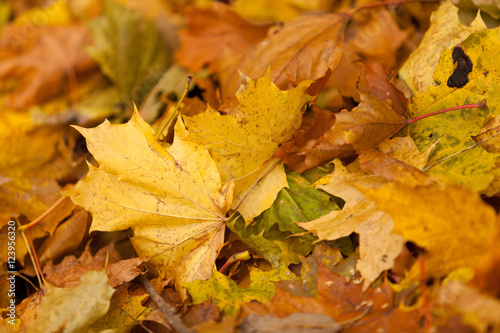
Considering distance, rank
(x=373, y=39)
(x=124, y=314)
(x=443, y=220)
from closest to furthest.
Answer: (x=443, y=220) < (x=124, y=314) < (x=373, y=39)

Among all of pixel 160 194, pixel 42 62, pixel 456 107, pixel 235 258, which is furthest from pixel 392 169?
pixel 42 62

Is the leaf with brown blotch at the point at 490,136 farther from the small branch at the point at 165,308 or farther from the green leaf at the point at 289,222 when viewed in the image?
the small branch at the point at 165,308

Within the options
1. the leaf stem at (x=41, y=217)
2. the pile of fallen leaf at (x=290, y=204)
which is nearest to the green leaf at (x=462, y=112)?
the pile of fallen leaf at (x=290, y=204)

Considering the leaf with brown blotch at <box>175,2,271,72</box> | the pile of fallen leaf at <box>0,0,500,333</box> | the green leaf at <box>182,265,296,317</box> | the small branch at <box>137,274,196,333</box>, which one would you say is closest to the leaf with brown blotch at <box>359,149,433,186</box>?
the pile of fallen leaf at <box>0,0,500,333</box>

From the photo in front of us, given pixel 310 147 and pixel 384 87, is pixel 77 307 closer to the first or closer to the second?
pixel 310 147

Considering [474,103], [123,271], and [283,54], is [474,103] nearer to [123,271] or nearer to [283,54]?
[283,54]

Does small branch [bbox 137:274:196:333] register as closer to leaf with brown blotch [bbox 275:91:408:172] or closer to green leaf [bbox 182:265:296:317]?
green leaf [bbox 182:265:296:317]
